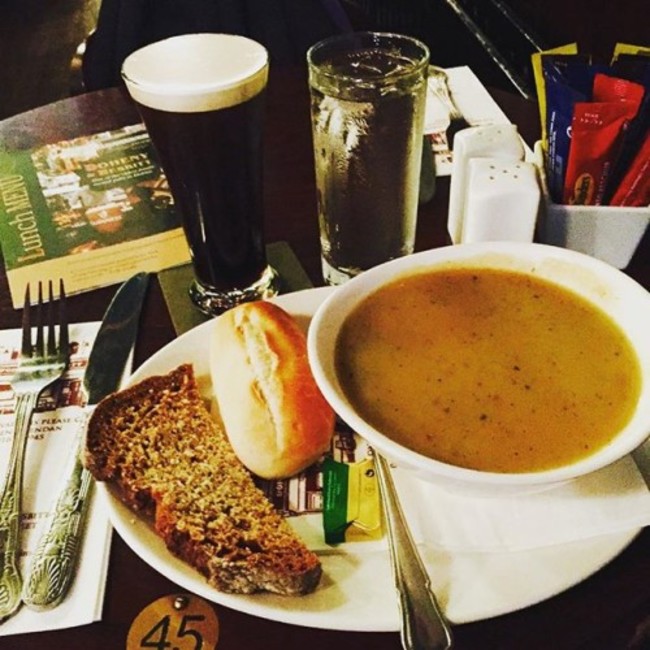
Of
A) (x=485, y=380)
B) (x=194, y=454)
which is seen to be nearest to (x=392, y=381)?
(x=485, y=380)

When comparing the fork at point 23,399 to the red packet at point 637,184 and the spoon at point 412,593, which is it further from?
the red packet at point 637,184

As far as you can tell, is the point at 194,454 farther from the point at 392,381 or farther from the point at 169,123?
the point at 169,123

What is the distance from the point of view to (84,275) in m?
1.02

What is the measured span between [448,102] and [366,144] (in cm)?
48

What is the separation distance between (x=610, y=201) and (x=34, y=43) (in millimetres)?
3951

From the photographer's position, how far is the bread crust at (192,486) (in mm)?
599

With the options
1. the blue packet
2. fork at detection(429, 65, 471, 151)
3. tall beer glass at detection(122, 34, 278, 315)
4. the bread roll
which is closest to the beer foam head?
tall beer glass at detection(122, 34, 278, 315)

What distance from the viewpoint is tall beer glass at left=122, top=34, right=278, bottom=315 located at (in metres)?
0.84

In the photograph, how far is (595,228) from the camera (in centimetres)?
92

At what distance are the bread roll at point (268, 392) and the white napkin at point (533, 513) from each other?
0.10 metres

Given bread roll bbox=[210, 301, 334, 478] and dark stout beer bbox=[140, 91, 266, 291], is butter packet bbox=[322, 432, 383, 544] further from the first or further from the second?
dark stout beer bbox=[140, 91, 266, 291]

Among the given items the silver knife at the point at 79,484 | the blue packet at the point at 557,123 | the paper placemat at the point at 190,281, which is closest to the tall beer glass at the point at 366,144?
the paper placemat at the point at 190,281

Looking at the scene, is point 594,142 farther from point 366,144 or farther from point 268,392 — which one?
point 268,392

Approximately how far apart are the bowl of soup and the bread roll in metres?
0.06
